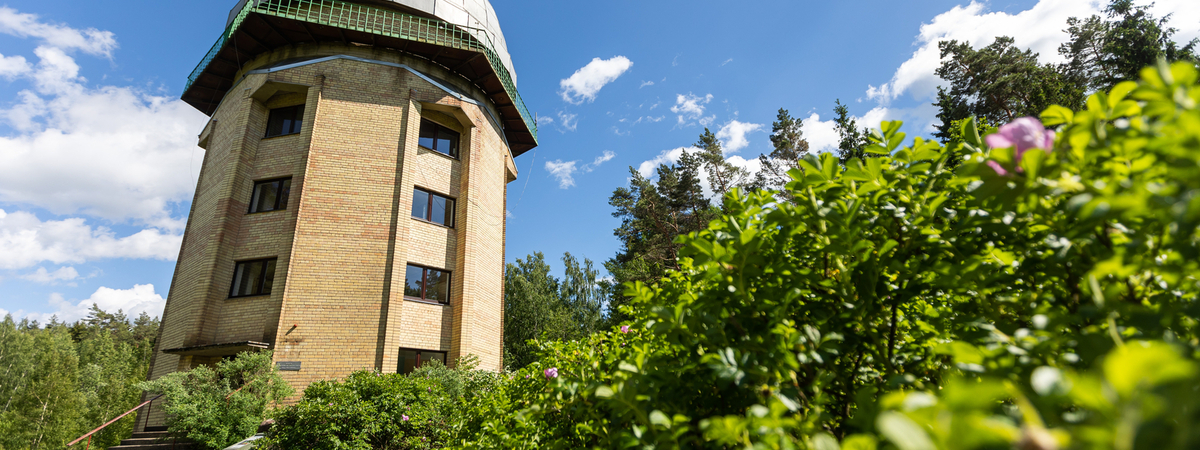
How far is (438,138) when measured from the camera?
17.4 m

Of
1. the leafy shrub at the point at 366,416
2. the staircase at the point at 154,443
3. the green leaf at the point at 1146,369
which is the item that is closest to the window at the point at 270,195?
the staircase at the point at 154,443

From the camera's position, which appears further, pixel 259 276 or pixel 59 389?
pixel 59 389

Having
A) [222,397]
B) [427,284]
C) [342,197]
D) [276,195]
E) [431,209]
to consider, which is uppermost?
[276,195]

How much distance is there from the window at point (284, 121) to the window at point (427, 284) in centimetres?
639

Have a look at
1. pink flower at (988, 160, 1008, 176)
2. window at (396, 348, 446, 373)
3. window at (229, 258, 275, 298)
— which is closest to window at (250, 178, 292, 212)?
window at (229, 258, 275, 298)

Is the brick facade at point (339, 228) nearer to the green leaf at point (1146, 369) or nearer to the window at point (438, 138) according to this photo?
the window at point (438, 138)

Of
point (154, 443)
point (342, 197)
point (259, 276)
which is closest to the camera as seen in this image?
point (154, 443)

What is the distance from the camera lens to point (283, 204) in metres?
14.9

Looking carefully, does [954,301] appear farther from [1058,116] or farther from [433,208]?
[433,208]

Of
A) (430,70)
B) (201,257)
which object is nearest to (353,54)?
(430,70)

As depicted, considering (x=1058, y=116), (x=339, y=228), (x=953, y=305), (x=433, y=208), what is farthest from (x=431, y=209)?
(x=1058, y=116)

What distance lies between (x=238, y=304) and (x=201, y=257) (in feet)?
6.45

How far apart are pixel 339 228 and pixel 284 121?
5.26m

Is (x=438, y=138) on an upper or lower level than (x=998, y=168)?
upper
